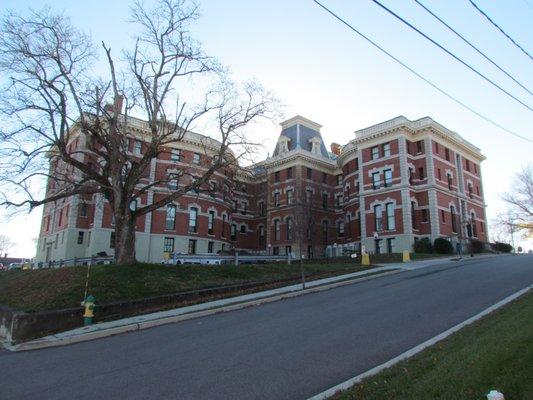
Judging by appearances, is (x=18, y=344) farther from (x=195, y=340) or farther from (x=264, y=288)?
(x=264, y=288)

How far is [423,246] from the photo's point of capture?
139 ft

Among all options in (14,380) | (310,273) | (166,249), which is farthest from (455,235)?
(14,380)

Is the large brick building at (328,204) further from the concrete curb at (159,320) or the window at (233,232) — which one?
the concrete curb at (159,320)

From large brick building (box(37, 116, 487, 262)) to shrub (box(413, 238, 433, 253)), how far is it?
703 millimetres

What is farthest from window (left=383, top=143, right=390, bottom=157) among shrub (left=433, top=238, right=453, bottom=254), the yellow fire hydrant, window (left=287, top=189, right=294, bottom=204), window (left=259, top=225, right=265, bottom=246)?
the yellow fire hydrant

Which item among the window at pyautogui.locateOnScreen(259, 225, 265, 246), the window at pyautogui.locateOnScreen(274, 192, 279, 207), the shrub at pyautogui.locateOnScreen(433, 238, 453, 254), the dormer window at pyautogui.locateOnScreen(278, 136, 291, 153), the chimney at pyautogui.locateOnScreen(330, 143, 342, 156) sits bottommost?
the shrub at pyautogui.locateOnScreen(433, 238, 453, 254)

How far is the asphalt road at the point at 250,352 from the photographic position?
6805 mm

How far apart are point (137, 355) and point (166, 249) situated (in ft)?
132

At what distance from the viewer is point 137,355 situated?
9250mm

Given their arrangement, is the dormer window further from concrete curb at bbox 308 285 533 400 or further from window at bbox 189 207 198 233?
concrete curb at bbox 308 285 533 400

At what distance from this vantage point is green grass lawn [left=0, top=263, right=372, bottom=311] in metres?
15.7

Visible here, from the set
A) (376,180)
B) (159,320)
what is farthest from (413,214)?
(159,320)

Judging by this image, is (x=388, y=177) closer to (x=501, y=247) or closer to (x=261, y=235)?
(x=501, y=247)

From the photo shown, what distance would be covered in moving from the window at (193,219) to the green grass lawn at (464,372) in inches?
1769
